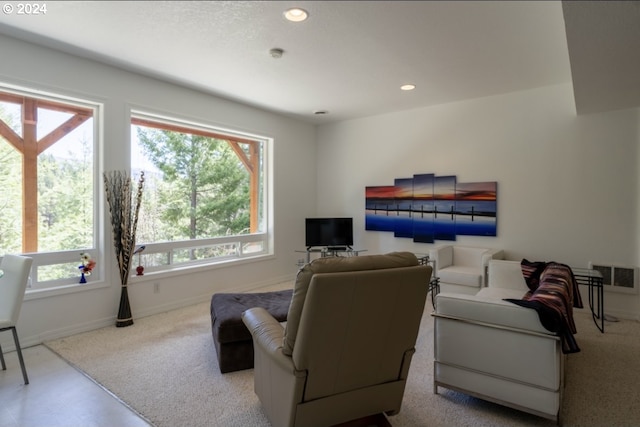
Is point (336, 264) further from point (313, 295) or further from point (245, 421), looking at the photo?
point (245, 421)

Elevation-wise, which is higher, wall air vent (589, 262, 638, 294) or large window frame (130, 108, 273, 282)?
large window frame (130, 108, 273, 282)

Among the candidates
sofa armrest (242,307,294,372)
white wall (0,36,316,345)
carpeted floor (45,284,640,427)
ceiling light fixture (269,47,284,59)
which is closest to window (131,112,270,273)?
white wall (0,36,316,345)

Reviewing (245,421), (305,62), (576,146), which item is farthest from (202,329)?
(576,146)

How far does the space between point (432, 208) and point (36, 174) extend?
4754 millimetres

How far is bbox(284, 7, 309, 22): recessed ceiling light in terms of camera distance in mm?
2628

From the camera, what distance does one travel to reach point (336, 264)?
1.68 meters

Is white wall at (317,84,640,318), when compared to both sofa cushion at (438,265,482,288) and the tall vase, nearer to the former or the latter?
sofa cushion at (438,265,482,288)

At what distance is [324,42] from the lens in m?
3.13

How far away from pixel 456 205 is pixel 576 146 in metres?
1.53

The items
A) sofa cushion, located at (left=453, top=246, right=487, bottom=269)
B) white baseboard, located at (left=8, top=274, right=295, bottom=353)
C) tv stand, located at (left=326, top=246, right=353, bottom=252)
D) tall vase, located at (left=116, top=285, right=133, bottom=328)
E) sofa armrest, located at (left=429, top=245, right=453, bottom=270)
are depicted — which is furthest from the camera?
tv stand, located at (left=326, top=246, right=353, bottom=252)

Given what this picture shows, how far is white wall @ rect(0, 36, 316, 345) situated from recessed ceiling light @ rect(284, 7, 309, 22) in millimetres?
2214

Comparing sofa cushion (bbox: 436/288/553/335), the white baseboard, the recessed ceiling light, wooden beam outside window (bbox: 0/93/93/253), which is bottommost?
the white baseboard

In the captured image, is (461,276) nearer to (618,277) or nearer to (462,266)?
(462,266)

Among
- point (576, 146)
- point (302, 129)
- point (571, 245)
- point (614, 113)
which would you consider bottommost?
point (571, 245)
